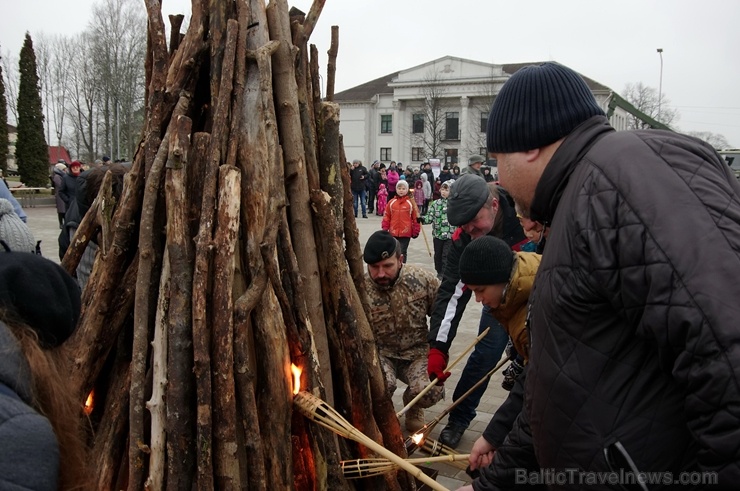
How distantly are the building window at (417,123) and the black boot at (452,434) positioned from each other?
53.9 meters

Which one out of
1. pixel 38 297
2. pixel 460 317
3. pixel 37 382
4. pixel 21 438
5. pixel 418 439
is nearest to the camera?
pixel 21 438

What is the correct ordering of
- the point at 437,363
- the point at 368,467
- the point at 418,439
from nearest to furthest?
the point at 368,467
the point at 418,439
the point at 437,363

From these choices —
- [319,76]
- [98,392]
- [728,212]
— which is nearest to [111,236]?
[98,392]

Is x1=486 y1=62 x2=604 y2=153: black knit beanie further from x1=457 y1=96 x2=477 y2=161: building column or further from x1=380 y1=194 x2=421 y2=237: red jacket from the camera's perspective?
x1=457 y1=96 x2=477 y2=161: building column

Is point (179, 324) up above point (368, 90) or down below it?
below

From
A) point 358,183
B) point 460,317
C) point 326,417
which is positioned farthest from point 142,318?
point 358,183

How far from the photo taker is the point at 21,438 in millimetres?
1102

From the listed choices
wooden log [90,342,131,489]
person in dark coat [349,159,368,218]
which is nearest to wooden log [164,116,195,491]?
wooden log [90,342,131,489]

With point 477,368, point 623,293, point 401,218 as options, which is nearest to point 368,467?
point 623,293

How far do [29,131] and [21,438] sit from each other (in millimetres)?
35610

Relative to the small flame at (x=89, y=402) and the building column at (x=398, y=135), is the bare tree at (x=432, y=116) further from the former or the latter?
the small flame at (x=89, y=402)

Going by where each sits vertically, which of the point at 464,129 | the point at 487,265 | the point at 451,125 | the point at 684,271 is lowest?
the point at 487,265

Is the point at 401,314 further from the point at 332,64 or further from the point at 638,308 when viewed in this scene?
the point at 638,308

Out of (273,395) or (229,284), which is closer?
(229,284)
